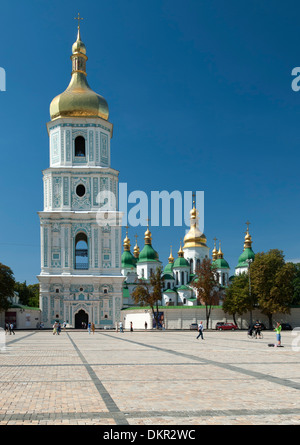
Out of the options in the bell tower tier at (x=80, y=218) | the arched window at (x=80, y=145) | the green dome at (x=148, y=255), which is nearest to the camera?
the bell tower tier at (x=80, y=218)

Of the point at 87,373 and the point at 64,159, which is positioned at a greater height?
the point at 64,159

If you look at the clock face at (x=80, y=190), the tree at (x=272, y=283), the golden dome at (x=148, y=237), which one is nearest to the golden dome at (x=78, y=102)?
the clock face at (x=80, y=190)

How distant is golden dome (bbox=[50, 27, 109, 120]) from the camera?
65938mm

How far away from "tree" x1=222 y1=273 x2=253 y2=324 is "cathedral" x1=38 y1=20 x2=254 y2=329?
17.1 feet

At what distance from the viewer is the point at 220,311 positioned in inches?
2331

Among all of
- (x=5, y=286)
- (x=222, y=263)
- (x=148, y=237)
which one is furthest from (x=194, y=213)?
(x=5, y=286)

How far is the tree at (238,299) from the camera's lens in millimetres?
55281

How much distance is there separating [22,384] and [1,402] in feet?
8.04

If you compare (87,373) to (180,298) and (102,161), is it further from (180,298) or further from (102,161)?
(180,298)

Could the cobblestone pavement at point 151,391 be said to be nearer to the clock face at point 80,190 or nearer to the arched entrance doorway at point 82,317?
the arched entrance doorway at point 82,317

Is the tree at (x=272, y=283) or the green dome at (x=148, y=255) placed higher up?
the green dome at (x=148, y=255)

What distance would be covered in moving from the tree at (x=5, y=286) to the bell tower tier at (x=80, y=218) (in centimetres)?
517

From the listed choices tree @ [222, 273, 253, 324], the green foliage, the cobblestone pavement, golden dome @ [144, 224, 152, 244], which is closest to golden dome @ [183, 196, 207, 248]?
golden dome @ [144, 224, 152, 244]
